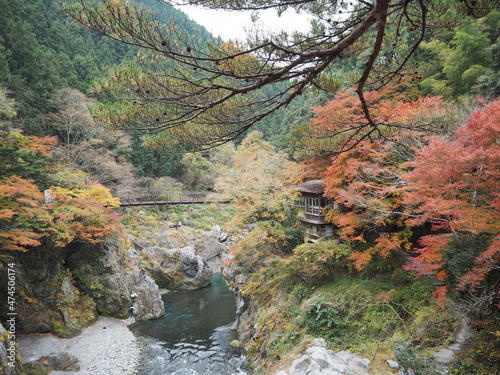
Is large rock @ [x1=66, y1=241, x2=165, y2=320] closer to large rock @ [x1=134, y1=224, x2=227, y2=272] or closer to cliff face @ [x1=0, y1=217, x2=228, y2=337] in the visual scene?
Result: cliff face @ [x1=0, y1=217, x2=228, y2=337]

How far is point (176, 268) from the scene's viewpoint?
52.1 feet

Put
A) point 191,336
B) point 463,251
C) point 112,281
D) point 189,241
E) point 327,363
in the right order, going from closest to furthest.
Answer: point 463,251
point 327,363
point 191,336
point 112,281
point 189,241

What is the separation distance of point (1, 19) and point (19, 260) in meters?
15.1

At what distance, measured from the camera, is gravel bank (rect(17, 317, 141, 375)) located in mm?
8008

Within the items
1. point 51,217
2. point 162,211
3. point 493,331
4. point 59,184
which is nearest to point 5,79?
point 59,184

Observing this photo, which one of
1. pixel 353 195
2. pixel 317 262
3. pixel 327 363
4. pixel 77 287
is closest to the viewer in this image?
pixel 327 363

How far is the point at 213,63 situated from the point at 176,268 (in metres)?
15.1

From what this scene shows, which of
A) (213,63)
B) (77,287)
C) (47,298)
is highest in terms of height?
(213,63)

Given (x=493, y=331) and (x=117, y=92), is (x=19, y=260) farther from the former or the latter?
(x=493, y=331)

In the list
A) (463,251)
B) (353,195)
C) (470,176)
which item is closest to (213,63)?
(470,176)

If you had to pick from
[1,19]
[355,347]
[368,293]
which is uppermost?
[1,19]

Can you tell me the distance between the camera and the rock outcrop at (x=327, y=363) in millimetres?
5215

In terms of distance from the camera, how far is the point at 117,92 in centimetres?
265

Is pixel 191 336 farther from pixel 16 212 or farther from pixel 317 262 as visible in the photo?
pixel 16 212
